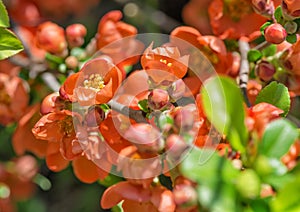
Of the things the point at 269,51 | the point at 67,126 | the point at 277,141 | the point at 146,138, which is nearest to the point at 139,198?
the point at 146,138

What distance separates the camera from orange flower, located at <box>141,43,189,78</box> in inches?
53.7

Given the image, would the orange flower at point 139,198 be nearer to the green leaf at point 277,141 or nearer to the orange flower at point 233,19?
the green leaf at point 277,141

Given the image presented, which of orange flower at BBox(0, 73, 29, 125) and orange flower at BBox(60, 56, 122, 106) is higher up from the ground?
orange flower at BBox(60, 56, 122, 106)

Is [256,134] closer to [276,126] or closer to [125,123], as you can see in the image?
[276,126]

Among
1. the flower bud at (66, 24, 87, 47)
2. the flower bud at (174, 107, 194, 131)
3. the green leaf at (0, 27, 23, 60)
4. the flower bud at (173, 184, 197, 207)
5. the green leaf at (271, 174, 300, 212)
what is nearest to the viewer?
the green leaf at (271, 174, 300, 212)

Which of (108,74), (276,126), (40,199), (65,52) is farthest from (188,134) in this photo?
(40,199)

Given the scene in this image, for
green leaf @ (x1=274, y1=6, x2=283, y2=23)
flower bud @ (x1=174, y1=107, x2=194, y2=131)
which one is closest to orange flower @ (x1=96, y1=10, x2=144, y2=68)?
green leaf @ (x1=274, y1=6, x2=283, y2=23)

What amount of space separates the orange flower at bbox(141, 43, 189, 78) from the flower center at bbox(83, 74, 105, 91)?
0.14 metres

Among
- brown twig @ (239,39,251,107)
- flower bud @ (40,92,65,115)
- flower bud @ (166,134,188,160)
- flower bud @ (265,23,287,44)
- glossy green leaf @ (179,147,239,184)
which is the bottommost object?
flower bud @ (40,92,65,115)

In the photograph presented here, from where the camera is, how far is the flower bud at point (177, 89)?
1389 mm

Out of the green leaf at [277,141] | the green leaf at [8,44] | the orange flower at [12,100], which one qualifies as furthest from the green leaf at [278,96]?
the orange flower at [12,100]

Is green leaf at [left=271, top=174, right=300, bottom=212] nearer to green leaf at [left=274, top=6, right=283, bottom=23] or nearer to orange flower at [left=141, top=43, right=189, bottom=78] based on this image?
orange flower at [left=141, top=43, right=189, bottom=78]

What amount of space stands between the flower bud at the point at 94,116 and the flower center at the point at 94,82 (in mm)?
93

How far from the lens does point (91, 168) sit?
1514 millimetres
